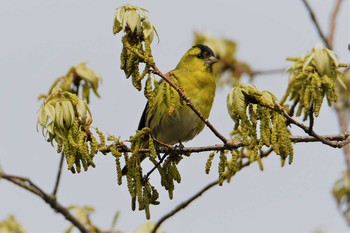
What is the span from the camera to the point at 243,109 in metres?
3.13

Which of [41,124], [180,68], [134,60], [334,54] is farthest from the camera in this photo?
[180,68]

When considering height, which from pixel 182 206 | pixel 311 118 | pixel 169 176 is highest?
pixel 311 118

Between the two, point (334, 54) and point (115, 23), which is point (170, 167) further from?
point (334, 54)

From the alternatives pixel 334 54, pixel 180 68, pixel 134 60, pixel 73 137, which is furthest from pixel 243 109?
pixel 180 68

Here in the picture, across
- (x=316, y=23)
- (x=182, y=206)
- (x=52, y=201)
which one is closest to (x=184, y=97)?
(x=182, y=206)

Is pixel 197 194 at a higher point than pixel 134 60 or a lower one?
lower

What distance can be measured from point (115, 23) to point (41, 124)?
540mm

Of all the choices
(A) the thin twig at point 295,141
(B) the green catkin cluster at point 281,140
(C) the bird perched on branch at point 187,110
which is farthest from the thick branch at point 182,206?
(C) the bird perched on branch at point 187,110

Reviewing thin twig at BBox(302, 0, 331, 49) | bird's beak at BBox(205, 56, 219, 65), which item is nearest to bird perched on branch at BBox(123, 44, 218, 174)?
bird's beak at BBox(205, 56, 219, 65)

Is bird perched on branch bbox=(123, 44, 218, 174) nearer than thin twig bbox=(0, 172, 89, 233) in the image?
No

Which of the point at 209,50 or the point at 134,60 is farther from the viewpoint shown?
the point at 209,50

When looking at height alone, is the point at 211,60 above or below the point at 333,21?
below

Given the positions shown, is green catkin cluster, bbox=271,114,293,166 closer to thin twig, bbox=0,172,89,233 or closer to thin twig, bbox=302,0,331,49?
thin twig, bbox=0,172,89,233

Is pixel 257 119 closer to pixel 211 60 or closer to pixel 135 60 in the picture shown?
pixel 135 60
